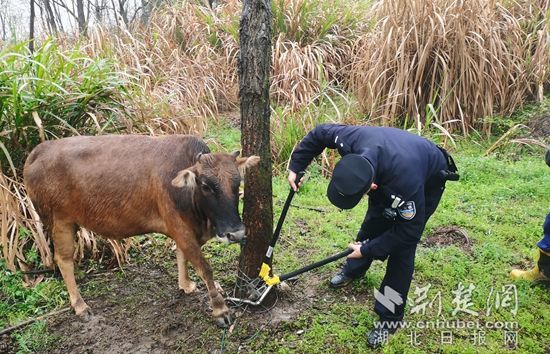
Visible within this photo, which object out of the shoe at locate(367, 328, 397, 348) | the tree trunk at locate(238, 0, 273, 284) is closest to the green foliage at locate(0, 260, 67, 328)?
the tree trunk at locate(238, 0, 273, 284)

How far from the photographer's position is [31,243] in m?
3.99

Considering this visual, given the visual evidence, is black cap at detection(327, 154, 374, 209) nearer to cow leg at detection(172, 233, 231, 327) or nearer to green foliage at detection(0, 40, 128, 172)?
cow leg at detection(172, 233, 231, 327)

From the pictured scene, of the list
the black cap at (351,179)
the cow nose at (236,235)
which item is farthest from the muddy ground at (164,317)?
the black cap at (351,179)

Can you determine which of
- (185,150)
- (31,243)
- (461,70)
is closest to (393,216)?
(185,150)

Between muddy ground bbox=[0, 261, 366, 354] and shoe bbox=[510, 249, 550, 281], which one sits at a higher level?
shoe bbox=[510, 249, 550, 281]

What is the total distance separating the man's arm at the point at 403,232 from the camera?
2.71 metres

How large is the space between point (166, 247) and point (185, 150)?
1.49 m

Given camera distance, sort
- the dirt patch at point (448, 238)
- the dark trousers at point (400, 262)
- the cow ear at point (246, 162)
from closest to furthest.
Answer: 1. the cow ear at point (246, 162)
2. the dark trousers at point (400, 262)
3. the dirt patch at point (448, 238)

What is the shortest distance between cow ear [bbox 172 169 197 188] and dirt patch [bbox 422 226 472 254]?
2.43 metres

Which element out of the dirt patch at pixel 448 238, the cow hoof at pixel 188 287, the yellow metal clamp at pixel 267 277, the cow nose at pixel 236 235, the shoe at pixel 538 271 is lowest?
the cow hoof at pixel 188 287

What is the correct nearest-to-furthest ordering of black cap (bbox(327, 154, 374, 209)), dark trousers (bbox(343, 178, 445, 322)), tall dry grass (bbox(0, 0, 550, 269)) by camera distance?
1. black cap (bbox(327, 154, 374, 209))
2. dark trousers (bbox(343, 178, 445, 322))
3. tall dry grass (bbox(0, 0, 550, 269))

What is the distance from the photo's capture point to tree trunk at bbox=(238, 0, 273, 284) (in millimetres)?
2824

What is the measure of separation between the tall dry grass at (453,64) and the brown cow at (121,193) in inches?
153

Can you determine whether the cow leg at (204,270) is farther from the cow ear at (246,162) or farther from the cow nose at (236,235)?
the cow ear at (246,162)
